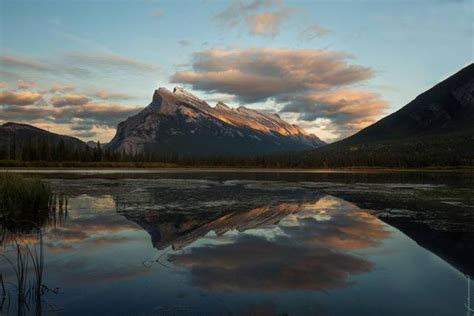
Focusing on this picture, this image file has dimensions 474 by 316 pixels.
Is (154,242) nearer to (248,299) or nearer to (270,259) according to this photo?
(270,259)

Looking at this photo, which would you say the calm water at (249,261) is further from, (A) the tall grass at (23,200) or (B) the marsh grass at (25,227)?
(A) the tall grass at (23,200)

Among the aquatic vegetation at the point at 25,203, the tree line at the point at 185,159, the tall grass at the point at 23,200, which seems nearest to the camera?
the aquatic vegetation at the point at 25,203

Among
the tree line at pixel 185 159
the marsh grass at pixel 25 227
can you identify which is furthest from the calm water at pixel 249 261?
the tree line at pixel 185 159

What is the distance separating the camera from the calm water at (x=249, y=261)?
33.0 feet

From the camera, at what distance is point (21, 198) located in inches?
906

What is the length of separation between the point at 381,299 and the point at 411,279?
2703mm

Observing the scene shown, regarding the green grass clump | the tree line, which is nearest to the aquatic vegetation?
the green grass clump

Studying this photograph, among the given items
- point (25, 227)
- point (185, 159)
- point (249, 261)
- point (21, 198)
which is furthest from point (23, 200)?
point (185, 159)

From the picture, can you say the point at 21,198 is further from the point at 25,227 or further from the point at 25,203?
the point at 25,227

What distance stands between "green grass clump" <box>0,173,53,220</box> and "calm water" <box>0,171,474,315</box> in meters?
1.90

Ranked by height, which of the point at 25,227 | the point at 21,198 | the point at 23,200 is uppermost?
the point at 21,198

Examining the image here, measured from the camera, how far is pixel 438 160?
167500mm

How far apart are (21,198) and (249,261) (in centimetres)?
1607

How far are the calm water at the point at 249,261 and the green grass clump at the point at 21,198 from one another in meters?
1.90
